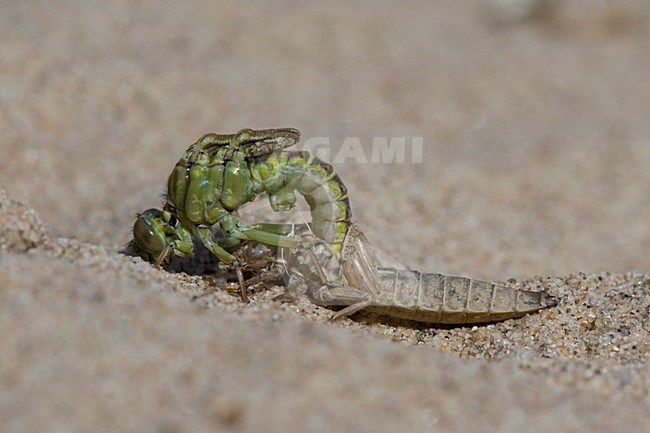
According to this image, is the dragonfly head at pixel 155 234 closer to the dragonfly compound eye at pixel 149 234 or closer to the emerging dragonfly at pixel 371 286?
the dragonfly compound eye at pixel 149 234

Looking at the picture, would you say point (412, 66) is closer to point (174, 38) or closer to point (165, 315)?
point (174, 38)

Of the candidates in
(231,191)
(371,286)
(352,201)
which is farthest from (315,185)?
(352,201)

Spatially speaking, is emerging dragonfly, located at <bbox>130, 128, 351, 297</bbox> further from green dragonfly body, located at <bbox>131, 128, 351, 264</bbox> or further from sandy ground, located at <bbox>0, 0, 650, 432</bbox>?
sandy ground, located at <bbox>0, 0, 650, 432</bbox>

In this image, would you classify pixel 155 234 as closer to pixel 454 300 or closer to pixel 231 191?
pixel 231 191

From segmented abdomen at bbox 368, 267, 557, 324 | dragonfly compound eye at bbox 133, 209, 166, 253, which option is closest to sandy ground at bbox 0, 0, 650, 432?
segmented abdomen at bbox 368, 267, 557, 324

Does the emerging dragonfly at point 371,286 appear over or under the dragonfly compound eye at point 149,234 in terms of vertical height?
under

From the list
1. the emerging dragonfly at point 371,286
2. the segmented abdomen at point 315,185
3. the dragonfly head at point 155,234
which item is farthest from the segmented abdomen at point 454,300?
the dragonfly head at point 155,234

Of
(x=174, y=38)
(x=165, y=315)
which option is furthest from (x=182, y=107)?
(x=165, y=315)
